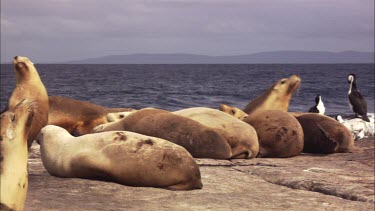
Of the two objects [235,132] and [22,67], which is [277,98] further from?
[22,67]

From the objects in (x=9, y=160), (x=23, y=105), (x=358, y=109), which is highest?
(x=23, y=105)

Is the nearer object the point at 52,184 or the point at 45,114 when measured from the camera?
the point at 52,184

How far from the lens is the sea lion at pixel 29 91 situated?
884 cm

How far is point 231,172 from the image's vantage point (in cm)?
Result: 736

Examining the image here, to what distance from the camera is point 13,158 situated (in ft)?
11.7

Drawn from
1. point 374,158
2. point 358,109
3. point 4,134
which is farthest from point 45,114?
point 358,109

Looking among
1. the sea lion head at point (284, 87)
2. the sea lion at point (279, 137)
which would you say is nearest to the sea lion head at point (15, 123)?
the sea lion at point (279, 137)

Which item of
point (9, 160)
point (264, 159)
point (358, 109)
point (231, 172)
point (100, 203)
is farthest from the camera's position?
point (358, 109)

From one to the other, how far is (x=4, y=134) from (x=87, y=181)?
2546 mm

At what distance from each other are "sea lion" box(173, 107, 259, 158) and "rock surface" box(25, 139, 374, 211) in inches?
8.5

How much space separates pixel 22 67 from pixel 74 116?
160cm

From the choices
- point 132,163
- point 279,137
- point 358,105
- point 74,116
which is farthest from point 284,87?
point 132,163

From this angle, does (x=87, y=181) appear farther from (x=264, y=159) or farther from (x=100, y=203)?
(x=264, y=159)

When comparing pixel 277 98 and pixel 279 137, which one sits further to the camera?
pixel 277 98
